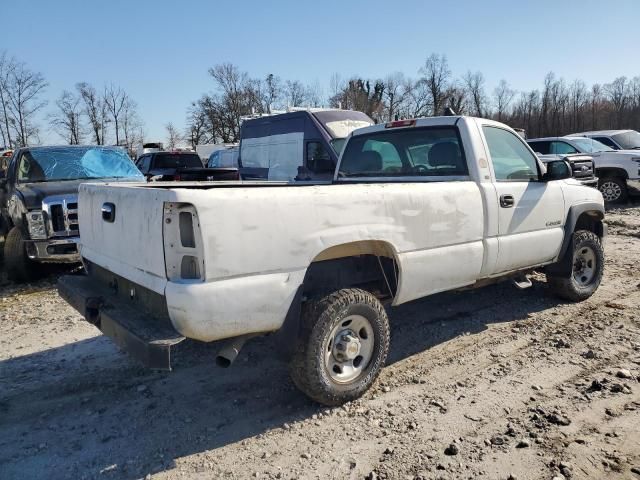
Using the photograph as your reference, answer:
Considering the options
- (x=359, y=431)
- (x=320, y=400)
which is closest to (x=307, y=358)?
(x=320, y=400)

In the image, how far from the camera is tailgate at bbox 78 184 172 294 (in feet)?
9.43

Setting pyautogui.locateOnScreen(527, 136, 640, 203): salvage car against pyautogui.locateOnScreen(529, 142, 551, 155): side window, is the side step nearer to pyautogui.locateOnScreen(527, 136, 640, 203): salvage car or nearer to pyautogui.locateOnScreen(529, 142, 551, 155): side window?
pyautogui.locateOnScreen(527, 136, 640, 203): salvage car

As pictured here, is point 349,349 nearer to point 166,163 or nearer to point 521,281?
point 521,281

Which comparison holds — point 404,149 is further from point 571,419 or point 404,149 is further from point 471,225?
point 571,419

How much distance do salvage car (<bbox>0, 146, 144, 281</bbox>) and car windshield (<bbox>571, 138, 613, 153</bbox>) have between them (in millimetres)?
12996

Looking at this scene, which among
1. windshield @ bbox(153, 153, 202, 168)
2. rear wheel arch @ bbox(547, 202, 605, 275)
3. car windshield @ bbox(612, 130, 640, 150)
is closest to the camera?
rear wheel arch @ bbox(547, 202, 605, 275)

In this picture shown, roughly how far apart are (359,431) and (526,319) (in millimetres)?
2737

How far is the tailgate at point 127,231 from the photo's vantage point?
288 centimetres

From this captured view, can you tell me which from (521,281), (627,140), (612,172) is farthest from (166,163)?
(627,140)

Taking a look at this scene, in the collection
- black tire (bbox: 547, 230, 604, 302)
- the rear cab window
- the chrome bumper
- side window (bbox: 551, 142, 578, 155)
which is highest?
side window (bbox: 551, 142, 578, 155)

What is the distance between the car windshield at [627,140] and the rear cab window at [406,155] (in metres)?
15.2

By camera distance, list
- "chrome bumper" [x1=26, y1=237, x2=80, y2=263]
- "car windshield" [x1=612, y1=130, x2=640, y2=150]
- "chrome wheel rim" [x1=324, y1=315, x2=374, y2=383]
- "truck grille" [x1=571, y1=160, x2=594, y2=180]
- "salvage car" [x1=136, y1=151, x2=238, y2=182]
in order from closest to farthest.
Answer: "chrome wheel rim" [x1=324, y1=315, x2=374, y2=383], "chrome bumper" [x1=26, y1=237, x2=80, y2=263], "truck grille" [x1=571, y1=160, x2=594, y2=180], "salvage car" [x1=136, y1=151, x2=238, y2=182], "car windshield" [x1=612, y1=130, x2=640, y2=150]

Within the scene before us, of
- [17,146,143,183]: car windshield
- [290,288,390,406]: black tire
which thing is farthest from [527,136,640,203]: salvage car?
Answer: [290,288,390,406]: black tire

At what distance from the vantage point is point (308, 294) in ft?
11.4
